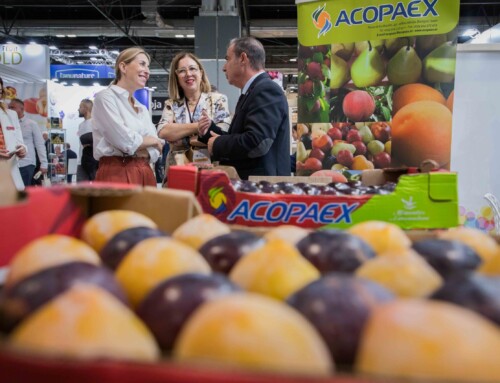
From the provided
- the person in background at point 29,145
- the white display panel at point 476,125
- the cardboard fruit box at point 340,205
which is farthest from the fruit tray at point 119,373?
the person in background at point 29,145

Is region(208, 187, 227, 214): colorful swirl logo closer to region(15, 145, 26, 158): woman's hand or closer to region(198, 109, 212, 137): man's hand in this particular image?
region(198, 109, 212, 137): man's hand

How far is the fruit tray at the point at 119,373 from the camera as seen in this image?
0.44 m

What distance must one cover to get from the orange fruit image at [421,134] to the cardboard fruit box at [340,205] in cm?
186

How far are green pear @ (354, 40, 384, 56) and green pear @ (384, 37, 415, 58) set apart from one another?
32 millimetres

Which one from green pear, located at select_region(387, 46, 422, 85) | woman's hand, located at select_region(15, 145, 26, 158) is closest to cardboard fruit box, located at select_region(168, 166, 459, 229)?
green pear, located at select_region(387, 46, 422, 85)

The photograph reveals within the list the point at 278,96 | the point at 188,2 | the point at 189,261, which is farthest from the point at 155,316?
the point at 188,2

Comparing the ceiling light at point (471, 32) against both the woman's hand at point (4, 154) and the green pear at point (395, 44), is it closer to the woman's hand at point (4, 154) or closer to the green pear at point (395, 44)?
the green pear at point (395, 44)

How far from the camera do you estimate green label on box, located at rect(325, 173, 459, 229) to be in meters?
1.65

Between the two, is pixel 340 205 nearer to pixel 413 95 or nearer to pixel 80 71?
pixel 413 95

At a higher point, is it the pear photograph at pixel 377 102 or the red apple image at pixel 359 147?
the pear photograph at pixel 377 102

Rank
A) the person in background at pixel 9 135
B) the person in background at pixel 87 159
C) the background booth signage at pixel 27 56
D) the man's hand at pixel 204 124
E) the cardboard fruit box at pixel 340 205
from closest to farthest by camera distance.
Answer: the cardboard fruit box at pixel 340 205, the man's hand at pixel 204 124, the person in background at pixel 9 135, the person in background at pixel 87 159, the background booth signage at pixel 27 56

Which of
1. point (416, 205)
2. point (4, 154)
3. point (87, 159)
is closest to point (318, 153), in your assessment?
point (416, 205)

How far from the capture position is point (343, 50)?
369 centimetres

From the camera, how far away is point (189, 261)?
2.70 feet
